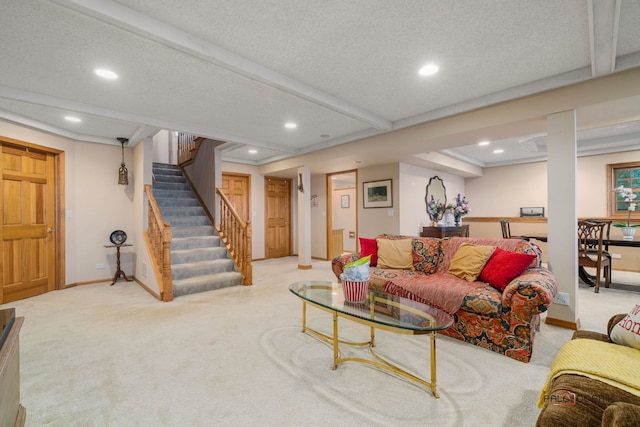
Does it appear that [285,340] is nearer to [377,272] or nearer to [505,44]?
[377,272]

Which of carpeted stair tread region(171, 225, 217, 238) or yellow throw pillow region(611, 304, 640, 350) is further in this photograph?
carpeted stair tread region(171, 225, 217, 238)

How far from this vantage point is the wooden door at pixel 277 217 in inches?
297

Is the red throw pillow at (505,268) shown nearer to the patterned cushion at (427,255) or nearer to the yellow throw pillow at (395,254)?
the patterned cushion at (427,255)

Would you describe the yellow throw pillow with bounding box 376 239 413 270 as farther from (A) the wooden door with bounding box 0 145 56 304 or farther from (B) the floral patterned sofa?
(A) the wooden door with bounding box 0 145 56 304

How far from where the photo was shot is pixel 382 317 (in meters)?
1.97

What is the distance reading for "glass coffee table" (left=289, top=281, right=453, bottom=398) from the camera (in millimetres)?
1812

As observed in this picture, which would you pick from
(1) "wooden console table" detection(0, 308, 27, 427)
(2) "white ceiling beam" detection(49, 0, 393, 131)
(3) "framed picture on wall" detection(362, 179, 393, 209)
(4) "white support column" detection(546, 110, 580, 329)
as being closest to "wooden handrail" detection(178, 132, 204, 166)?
(3) "framed picture on wall" detection(362, 179, 393, 209)

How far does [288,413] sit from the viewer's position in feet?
5.55

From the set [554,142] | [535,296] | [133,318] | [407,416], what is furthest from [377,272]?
[133,318]

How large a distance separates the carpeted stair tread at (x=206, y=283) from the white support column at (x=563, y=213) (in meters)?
4.04

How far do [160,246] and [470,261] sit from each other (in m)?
3.97

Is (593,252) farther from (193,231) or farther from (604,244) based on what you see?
(193,231)

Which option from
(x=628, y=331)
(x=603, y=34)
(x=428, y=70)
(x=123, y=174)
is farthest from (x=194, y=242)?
(x=603, y=34)

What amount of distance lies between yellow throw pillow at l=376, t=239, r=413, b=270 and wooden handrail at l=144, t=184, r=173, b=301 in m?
2.79
